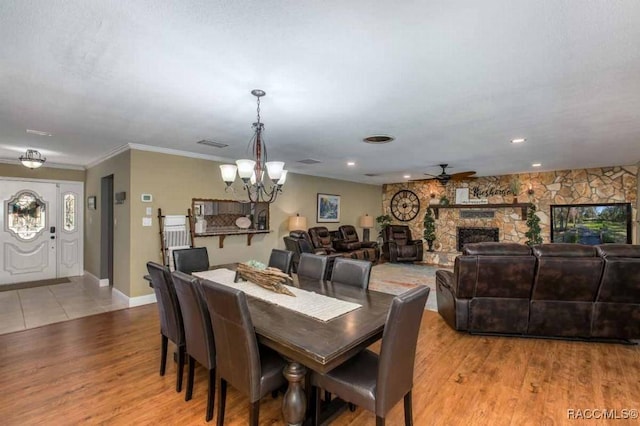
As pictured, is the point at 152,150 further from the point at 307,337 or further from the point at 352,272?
the point at 307,337

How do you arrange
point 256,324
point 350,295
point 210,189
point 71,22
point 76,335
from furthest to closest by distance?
point 210,189 → point 76,335 → point 350,295 → point 256,324 → point 71,22

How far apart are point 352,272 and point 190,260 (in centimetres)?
198

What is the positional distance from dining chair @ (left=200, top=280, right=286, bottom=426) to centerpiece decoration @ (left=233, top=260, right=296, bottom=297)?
622 mm

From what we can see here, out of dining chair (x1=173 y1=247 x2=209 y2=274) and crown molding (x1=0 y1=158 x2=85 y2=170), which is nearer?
dining chair (x1=173 y1=247 x2=209 y2=274)

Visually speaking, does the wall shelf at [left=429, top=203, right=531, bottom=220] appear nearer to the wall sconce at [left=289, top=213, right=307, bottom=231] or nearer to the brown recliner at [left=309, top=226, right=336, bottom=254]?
the brown recliner at [left=309, top=226, right=336, bottom=254]

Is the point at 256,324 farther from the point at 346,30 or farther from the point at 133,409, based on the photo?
the point at 346,30

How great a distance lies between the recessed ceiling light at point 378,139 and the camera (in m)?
3.94

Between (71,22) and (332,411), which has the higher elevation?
(71,22)

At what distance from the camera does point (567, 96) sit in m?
2.60

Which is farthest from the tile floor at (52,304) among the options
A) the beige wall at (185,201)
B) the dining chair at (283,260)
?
the dining chair at (283,260)

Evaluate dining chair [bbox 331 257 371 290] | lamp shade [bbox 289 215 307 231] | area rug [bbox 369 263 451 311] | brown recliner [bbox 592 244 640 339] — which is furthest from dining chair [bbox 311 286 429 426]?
lamp shade [bbox 289 215 307 231]

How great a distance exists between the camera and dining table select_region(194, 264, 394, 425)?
152 centimetres

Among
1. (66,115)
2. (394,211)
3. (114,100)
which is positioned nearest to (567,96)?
(114,100)

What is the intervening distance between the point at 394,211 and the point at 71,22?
30.2 feet
